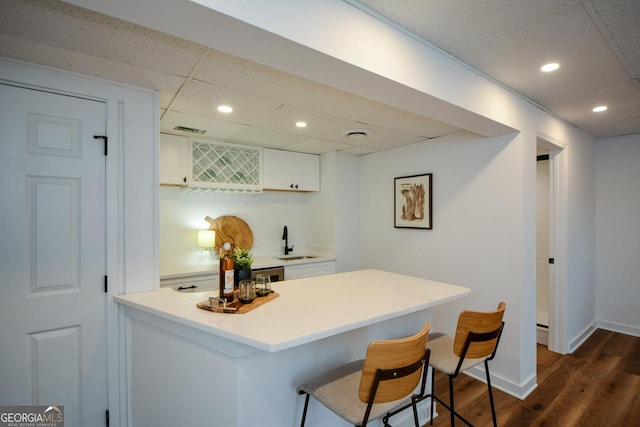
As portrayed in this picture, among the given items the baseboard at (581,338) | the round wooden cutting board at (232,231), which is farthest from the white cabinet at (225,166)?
the baseboard at (581,338)

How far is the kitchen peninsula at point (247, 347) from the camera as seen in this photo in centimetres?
122

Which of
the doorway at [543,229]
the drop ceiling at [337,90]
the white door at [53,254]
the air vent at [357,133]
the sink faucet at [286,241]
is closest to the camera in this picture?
the drop ceiling at [337,90]

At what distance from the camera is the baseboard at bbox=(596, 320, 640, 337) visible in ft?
11.7

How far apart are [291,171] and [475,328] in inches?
112

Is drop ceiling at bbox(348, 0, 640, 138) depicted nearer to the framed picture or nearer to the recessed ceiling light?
the recessed ceiling light

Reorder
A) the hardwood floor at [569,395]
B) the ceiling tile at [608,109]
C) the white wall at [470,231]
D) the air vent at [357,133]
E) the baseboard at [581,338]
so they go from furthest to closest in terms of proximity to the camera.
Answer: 1. the baseboard at [581,338]
2. the air vent at [357,133]
3. the white wall at [470,231]
4. the ceiling tile at [608,109]
5. the hardwood floor at [569,395]

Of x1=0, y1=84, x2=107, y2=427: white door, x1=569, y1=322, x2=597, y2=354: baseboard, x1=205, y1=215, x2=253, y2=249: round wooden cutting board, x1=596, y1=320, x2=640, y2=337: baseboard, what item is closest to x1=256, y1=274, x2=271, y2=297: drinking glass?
x1=0, y1=84, x2=107, y2=427: white door

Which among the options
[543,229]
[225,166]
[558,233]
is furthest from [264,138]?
[543,229]

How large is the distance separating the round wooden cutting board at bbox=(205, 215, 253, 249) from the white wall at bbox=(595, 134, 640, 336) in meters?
4.42

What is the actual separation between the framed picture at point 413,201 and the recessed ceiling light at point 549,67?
137 centimetres

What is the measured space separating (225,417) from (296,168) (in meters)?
3.04

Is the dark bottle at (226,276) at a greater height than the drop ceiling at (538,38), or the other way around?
the drop ceiling at (538,38)

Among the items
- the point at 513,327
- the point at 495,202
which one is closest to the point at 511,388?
the point at 513,327

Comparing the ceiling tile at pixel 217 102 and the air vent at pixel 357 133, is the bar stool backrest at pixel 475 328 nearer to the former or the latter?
the ceiling tile at pixel 217 102
